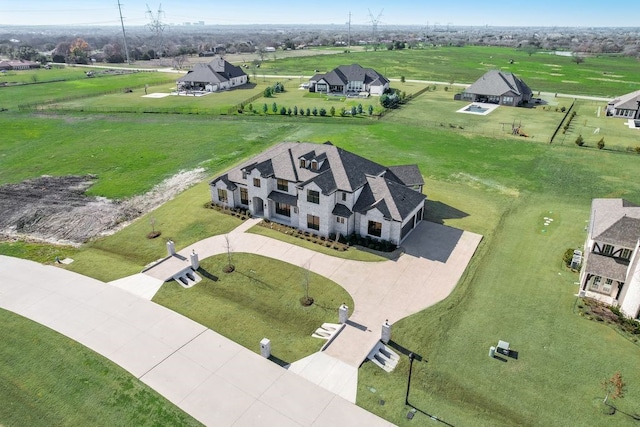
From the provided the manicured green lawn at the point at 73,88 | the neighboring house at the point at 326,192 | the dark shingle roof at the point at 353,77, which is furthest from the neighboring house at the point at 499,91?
the manicured green lawn at the point at 73,88

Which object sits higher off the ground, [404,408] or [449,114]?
[449,114]

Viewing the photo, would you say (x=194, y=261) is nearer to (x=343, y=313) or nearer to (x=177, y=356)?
(x=177, y=356)

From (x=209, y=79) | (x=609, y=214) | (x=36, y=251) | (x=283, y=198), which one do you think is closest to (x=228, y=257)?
(x=283, y=198)

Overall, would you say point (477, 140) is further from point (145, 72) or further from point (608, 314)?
point (145, 72)

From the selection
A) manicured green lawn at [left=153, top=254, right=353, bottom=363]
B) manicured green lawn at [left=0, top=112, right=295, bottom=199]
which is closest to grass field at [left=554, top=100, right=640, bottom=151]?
manicured green lawn at [left=0, top=112, right=295, bottom=199]

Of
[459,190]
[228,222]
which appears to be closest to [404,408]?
[228,222]

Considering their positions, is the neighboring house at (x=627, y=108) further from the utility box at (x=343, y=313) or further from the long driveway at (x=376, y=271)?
the utility box at (x=343, y=313)

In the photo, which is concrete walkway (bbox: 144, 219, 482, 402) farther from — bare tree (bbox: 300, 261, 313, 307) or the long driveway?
bare tree (bbox: 300, 261, 313, 307)
